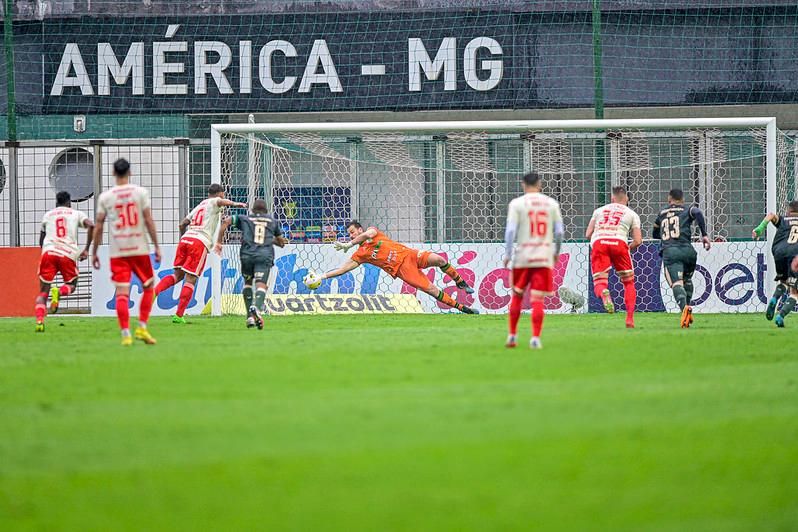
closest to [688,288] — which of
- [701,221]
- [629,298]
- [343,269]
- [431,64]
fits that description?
[701,221]

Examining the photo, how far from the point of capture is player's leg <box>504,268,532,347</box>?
1259cm

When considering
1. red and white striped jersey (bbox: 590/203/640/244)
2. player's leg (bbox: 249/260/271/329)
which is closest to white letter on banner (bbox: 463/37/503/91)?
red and white striped jersey (bbox: 590/203/640/244)

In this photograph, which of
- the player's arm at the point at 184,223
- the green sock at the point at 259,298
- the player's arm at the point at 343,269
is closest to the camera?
the green sock at the point at 259,298

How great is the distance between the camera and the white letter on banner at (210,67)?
25.1 m

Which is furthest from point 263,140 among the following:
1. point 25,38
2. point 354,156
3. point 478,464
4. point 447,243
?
point 478,464

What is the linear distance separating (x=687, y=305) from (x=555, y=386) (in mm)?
8388

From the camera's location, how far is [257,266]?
1756 cm

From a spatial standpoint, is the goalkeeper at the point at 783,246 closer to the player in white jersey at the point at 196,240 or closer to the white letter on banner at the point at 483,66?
the player in white jersey at the point at 196,240

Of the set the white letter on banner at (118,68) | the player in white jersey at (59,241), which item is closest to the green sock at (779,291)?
the player in white jersey at (59,241)

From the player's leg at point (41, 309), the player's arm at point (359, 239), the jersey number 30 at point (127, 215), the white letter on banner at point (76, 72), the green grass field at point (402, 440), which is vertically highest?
the white letter on banner at point (76, 72)

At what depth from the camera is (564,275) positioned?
71.2 feet

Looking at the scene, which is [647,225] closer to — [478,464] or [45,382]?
[45,382]

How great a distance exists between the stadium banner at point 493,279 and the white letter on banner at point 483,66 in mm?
4414

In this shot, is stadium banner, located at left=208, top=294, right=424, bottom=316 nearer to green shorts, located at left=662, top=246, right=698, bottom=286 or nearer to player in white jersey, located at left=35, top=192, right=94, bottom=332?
player in white jersey, located at left=35, top=192, right=94, bottom=332
